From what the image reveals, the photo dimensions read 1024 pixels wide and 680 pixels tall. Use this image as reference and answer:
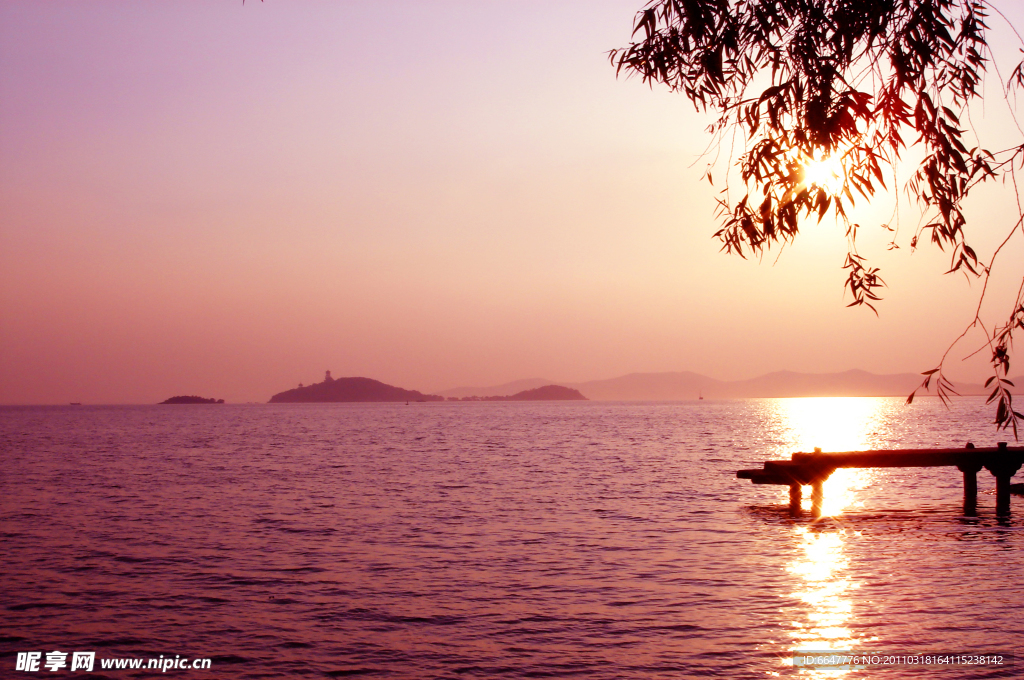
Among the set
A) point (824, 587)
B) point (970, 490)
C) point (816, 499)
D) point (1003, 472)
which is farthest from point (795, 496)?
point (824, 587)

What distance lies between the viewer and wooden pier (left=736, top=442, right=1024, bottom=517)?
1014 inches

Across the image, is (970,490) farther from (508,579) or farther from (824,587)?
(508,579)

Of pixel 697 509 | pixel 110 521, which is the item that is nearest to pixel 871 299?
pixel 697 509

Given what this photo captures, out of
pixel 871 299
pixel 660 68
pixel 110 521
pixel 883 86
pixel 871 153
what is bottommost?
pixel 110 521

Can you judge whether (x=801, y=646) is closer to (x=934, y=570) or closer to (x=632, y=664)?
(x=632, y=664)

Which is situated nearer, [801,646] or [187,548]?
[801,646]

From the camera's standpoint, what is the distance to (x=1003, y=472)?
27375 mm

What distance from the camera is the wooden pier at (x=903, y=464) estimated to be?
1014 inches

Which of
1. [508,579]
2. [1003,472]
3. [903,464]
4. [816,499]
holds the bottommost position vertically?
[508,579]

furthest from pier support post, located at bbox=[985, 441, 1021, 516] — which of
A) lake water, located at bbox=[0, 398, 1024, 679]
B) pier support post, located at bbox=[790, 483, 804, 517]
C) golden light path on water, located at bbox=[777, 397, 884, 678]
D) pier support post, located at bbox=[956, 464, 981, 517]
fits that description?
pier support post, located at bbox=[790, 483, 804, 517]

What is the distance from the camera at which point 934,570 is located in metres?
18.2

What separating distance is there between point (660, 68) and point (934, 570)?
1417cm

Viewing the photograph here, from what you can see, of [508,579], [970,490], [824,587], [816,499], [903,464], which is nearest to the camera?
[824,587]

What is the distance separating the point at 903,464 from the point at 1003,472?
4529mm
